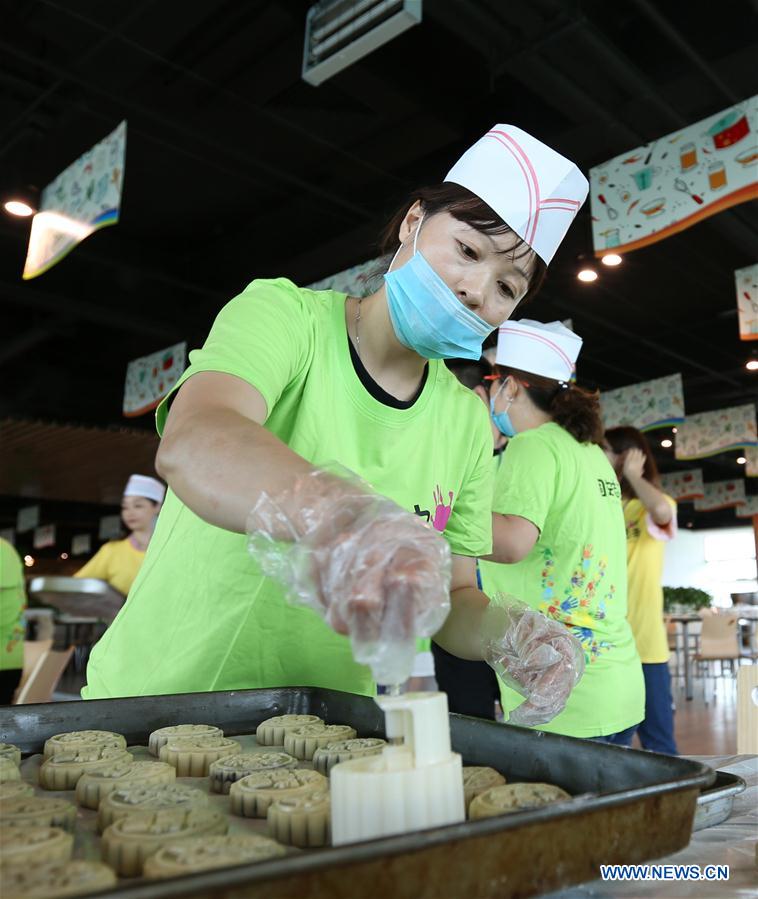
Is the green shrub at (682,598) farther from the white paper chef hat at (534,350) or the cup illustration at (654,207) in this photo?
the white paper chef hat at (534,350)

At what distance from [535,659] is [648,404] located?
7.28m

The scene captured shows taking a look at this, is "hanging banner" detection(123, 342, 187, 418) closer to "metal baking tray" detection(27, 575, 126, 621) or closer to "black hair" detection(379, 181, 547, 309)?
"metal baking tray" detection(27, 575, 126, 621)

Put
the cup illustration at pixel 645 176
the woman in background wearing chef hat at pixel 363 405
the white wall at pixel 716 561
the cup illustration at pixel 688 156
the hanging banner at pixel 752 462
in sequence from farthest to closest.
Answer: the white wall at pixel 716 561, the hanging banner at pixel 752 462, the cup illustration at pixel 645 176, the cup illustration at pixel 688 156, the woman in background wearing chef hat at pixel 363 405

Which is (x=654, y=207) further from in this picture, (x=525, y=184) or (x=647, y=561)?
(x=525, y=184)

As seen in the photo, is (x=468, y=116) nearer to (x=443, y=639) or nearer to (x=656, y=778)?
(x=443, y=639)

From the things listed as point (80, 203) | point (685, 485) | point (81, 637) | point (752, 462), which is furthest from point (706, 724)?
point (81, 637)

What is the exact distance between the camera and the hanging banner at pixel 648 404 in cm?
765

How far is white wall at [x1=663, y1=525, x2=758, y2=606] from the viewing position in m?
21.0

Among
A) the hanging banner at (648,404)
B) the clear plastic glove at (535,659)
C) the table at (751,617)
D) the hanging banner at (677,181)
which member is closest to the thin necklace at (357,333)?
the clear plastic glove at (535,659)

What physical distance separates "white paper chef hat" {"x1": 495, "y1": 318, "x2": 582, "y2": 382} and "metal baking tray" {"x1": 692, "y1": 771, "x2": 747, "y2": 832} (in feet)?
4.40

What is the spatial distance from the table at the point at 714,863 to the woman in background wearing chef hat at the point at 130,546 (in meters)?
3.81

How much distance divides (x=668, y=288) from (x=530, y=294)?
20.9 ft

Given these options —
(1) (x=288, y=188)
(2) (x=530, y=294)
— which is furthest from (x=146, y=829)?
(1) (x=288, y=188)

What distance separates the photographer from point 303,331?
1117 mm
